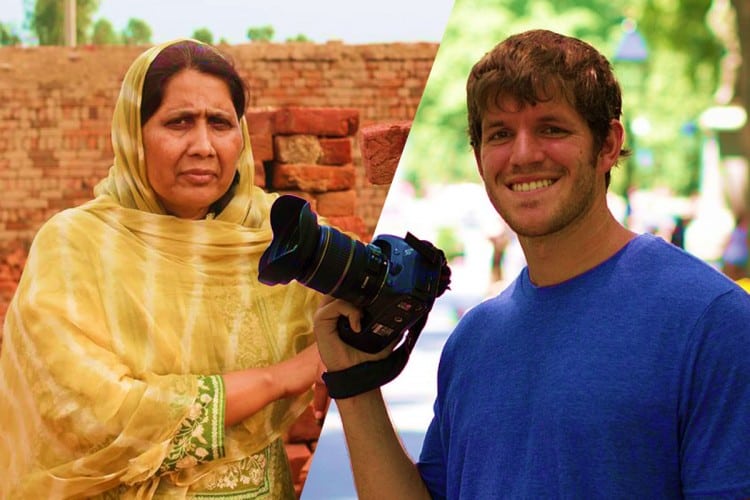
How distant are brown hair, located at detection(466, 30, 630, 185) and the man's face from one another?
13 millimetres

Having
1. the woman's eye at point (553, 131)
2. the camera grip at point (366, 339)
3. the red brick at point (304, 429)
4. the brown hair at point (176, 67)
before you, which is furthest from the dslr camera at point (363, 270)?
the red brick at point (304, 429)

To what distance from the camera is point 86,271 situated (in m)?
1.63

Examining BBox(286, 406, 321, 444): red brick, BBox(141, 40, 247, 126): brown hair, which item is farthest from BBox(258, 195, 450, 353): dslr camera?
BBox(286, 406, 321, 444): red brick

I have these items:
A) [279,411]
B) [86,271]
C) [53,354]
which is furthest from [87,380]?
[279,411]

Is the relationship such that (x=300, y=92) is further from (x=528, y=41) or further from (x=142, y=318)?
(x=528, y=41)

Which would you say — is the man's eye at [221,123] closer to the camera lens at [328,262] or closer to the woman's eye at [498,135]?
the camera lens at [328,262]

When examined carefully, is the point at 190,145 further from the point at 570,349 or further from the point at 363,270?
the point at 570,349

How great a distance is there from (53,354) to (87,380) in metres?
0.07

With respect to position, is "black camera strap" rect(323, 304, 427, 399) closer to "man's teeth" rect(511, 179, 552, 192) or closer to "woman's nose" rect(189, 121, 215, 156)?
"man's teeth" rect(511, 179, 552, 192)

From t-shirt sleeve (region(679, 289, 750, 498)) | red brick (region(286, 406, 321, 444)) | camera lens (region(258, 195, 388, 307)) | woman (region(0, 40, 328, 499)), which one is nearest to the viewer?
t-shirt sleeve (region(679, 289, 750, 498))

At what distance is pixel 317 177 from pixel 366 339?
28.3 inches

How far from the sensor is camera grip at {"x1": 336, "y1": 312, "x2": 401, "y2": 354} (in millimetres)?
1445

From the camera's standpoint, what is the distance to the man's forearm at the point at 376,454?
1.43 metres

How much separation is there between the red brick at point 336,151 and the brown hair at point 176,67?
39 centimetres
